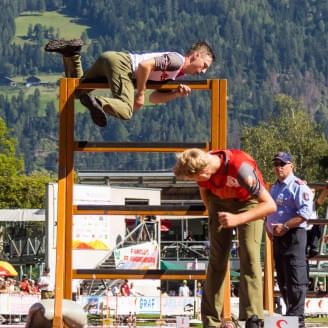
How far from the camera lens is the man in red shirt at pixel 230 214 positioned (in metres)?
8.22

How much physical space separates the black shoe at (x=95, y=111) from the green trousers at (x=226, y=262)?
978 mm

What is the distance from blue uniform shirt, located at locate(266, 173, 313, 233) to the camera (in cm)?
1078

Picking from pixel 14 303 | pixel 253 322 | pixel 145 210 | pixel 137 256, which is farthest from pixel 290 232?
pixel 137 256

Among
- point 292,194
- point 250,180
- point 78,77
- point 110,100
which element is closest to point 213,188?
point 250,180

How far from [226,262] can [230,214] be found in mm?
597

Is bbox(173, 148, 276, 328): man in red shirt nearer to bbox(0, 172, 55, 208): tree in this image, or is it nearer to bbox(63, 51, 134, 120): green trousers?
bbox(63, 51, 134, 120): green trousers

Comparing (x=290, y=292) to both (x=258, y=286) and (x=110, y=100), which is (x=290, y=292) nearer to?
(x=258, y=286)

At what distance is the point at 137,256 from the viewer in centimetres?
3269

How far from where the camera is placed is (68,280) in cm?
908

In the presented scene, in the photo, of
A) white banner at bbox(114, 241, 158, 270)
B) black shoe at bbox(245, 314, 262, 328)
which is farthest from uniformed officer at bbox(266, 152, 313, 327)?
white banner at bbox(114, 241, 158, 270)

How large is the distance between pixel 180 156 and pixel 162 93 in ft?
5.17

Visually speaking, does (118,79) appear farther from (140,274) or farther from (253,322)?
(253,322)

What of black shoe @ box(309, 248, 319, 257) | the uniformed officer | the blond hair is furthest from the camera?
black shoe @ box(309, 248, 319, 257)

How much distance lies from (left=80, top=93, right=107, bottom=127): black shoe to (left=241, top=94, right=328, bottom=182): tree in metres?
84.9
